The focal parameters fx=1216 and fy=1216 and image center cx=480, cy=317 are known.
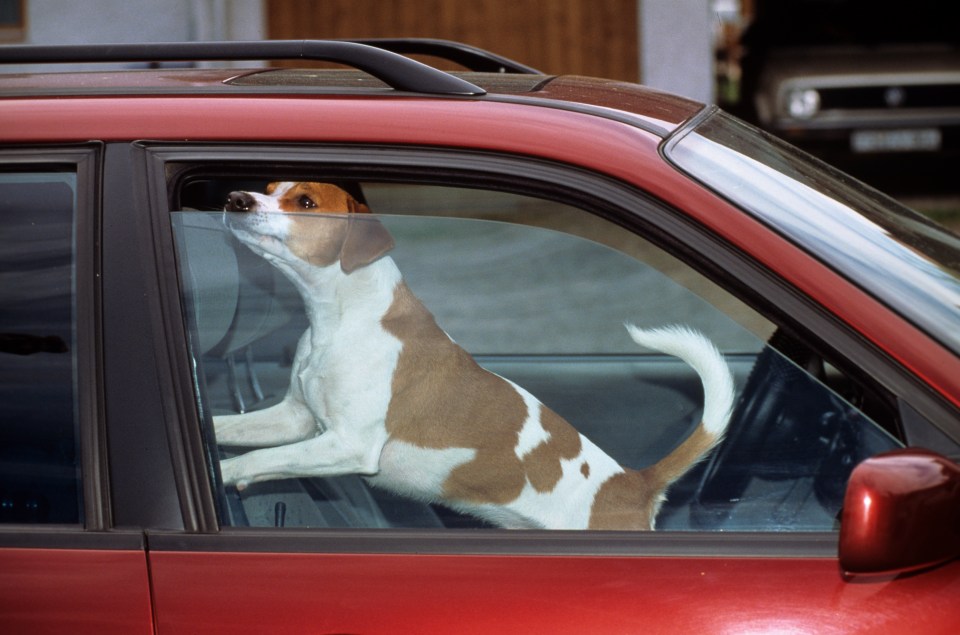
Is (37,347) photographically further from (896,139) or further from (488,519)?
(896,139)

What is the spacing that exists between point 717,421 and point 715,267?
41 centimetres

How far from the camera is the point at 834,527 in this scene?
1584 mm

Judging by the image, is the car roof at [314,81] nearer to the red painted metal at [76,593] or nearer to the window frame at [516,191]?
the window frame at [516,191]

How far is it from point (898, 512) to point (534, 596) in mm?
445

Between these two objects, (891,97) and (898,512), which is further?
(891,97)

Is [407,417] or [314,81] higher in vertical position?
[314,81]

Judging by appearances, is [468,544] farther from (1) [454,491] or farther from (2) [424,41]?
(2) [424,41]

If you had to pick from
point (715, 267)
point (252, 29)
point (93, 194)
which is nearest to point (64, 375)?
point (93, 194)

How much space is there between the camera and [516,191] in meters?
1.65

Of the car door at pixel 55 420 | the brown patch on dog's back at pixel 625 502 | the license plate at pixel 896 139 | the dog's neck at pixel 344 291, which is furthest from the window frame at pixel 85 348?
the license plate at pixel 896 139

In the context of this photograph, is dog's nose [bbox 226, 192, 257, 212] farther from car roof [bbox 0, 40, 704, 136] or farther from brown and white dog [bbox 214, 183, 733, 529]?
car roof [bbox 0, 40, 704, 136]

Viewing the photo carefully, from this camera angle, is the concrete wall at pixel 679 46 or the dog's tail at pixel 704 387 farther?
the concrete wall at pixel 679 46

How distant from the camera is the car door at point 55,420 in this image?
1562 mm

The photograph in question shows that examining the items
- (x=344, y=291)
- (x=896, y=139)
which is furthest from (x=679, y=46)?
(x=344, y=291)
